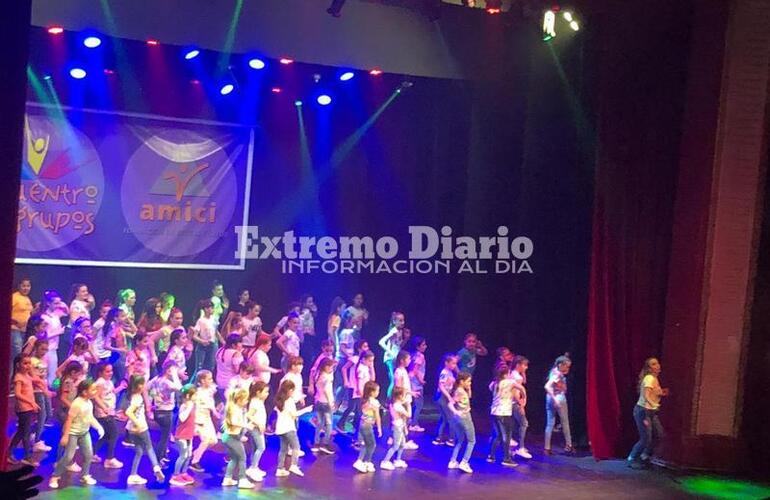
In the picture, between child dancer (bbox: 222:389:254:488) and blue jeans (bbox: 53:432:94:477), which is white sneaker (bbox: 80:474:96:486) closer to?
blue jeans (bbox: 53:432:94:477)

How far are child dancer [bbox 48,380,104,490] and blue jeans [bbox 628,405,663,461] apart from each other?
5443mm

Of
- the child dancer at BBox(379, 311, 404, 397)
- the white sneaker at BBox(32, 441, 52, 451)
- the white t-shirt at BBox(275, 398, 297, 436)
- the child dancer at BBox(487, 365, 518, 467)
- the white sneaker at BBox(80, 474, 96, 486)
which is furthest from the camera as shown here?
the child dancer at BBox(379, 311, 404, 397)

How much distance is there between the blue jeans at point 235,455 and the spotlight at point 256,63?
4038 mm

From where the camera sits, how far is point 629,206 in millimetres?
9273

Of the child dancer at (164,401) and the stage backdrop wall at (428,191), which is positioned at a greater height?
the stage backdrop wall at (428,191)

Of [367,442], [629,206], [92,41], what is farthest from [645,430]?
[92,41]

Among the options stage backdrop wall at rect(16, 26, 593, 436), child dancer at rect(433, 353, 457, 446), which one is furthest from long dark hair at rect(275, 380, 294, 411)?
stage backdrop wall at rect(16, 26, 593, 436)

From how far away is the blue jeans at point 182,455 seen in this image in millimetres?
6973

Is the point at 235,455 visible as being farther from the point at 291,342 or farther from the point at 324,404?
the point at 291,342

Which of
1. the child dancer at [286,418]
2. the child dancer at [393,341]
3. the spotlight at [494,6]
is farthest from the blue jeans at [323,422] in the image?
the spotlight at [494,6]

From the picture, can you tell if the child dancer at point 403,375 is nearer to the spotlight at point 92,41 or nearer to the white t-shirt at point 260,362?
the white t-shirt at point 260,362

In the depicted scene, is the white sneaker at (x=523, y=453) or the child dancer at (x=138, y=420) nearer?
the child dancer at (x=138, y=420)

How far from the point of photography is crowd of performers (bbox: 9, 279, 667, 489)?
23.0 ft

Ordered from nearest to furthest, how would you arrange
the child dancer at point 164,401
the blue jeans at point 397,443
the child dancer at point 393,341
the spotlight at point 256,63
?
the child dancer at point 164,401 < the blue jeans at point 397,443 < the spotlight at point 256,63 < the child dancer at point 393,341
